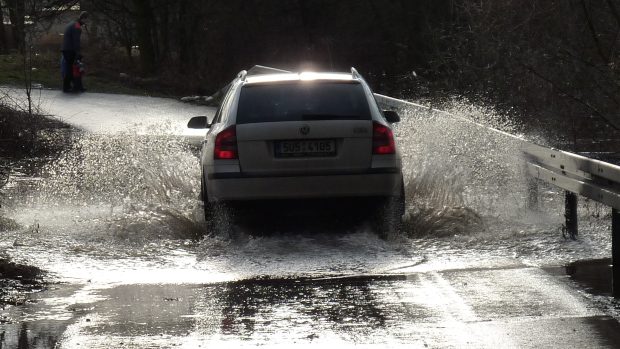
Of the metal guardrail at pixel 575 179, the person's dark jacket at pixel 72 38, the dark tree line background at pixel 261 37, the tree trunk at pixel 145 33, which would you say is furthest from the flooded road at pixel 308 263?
the tree trunk at pixel 145 33

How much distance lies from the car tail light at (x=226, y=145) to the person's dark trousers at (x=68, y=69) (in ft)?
72.8

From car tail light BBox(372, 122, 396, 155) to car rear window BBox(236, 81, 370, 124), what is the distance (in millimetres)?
153

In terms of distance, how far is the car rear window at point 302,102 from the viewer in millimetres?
11000

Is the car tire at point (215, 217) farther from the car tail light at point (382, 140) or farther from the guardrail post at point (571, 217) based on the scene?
the guardrail post at point (571, 217)

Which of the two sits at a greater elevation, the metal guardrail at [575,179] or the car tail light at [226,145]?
the car tail light at [226,145]

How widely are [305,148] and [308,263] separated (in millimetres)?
1446

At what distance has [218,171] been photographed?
35.4 feet

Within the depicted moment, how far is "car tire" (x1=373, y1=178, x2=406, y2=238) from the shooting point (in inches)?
434

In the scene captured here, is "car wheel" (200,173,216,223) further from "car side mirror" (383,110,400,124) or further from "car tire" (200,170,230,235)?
"car side mirror" (383,110,400,124)

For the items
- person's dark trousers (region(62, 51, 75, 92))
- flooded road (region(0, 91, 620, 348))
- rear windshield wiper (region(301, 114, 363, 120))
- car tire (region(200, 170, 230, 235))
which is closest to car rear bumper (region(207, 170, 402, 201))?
car tire (region(200, 170, 230, 235))

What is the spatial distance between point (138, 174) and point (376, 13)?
26.7 meters

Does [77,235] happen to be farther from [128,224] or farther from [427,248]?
[427,248]

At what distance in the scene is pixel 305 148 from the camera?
35.3 feet

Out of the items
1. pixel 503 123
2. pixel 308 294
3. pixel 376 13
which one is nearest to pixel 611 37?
pixel 503 123
